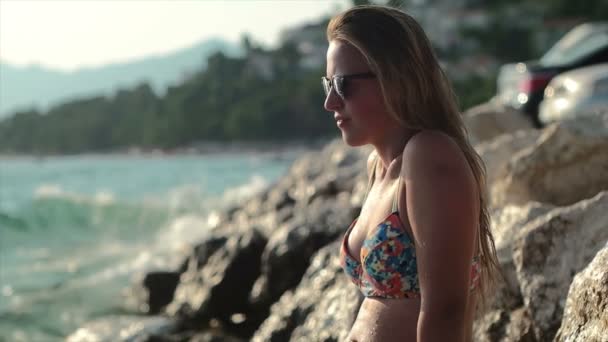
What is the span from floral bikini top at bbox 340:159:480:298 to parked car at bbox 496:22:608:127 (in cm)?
713

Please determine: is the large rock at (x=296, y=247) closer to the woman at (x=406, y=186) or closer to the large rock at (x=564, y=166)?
the large rock at (x=564, y=166)

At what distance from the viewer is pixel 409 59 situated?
192 centimetres

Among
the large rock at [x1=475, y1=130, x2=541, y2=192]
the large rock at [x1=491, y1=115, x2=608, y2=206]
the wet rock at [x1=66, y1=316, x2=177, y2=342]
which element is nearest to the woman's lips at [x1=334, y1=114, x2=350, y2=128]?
the large rock at [x1=491, y1=115, x2=608, y2=206]

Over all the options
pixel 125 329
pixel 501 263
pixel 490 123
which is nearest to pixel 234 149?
pixel 490 123

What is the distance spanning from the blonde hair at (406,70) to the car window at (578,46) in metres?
8.03

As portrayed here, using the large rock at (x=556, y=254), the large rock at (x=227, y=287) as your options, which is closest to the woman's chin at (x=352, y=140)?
the large rock at (x=556, y=254)

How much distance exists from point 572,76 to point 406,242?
585cm

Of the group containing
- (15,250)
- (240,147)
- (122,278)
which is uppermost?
(122,278)

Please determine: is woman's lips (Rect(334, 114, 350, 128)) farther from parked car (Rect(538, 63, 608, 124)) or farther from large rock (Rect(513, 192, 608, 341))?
parked car (Rect(538, 63, 608, 124))

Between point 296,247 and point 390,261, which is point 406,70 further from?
point 296,247

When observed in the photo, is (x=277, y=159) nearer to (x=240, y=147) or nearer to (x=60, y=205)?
(x=240, y=147)

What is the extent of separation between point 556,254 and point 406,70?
143 cm

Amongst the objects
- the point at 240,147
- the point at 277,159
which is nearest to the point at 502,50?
the point at 277,159

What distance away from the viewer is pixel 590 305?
83.0 inches
